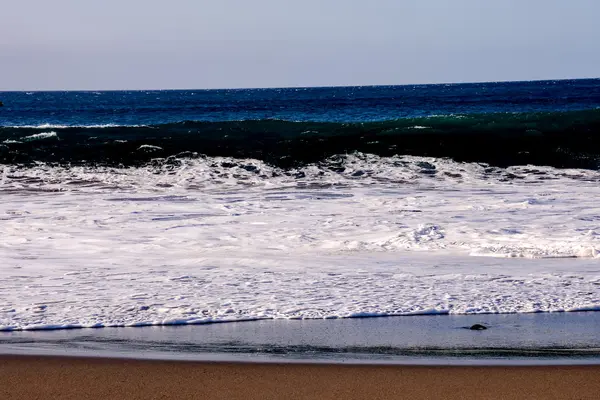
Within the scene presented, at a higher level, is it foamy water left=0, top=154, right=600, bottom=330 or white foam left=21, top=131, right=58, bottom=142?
white foam left=21, top=131, right=58, bottom=142

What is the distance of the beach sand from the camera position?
4004mm

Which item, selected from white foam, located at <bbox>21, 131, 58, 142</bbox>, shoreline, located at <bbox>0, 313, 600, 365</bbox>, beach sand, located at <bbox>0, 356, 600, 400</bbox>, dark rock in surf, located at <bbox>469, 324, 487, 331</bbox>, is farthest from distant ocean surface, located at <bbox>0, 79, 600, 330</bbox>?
white foam, located at <bbox>21, 131, 58, 142</bbox>

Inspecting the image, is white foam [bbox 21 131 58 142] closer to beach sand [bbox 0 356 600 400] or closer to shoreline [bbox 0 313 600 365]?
shoreline [bbox 0 313 600 365]

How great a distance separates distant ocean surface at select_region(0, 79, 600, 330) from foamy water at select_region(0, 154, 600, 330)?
3 centimetres

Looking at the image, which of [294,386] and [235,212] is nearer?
[294,386]

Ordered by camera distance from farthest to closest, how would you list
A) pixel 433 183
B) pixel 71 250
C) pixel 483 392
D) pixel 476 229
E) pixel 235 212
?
1. pixel 433 183
2. pixel 235 212
3. pixel 476 229
4. pixel 71 250
5. pixel 483 392

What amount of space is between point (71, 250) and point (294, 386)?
455 centimetres

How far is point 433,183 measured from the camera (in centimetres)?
1451

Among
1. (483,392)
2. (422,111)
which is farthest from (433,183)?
(422,111)

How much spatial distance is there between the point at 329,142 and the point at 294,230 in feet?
37.3

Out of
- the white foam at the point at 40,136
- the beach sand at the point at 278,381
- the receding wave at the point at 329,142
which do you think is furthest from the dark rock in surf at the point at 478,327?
the white foam at the point at 40,136

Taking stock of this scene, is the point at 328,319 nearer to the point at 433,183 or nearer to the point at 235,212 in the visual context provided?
the point at 235,212

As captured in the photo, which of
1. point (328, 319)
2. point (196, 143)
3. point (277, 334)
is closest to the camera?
point (277, 334)

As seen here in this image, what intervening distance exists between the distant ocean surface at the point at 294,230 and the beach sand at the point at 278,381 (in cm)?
107
